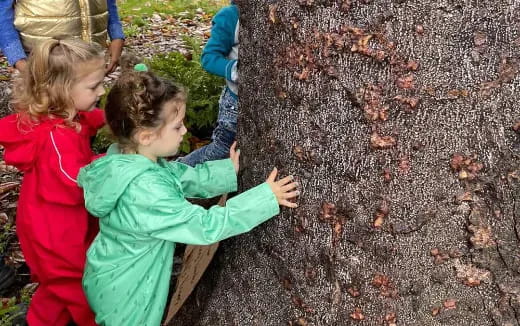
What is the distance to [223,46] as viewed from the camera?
4.09 metres

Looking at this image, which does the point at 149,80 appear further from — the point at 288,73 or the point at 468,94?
the point at 468,94

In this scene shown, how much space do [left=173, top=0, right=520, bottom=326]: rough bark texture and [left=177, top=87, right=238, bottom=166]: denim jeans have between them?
1.57m

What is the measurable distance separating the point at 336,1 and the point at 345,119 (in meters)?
0.40

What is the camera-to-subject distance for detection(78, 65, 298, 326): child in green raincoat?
7.99 ft

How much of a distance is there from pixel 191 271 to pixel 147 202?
0.75 meters

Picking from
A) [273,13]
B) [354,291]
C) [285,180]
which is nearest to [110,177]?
[285,180]

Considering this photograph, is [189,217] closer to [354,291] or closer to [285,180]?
[285,180]

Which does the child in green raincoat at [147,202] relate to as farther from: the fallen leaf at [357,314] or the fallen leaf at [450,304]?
the fallen leaf at [450,304]

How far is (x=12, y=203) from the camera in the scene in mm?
5078

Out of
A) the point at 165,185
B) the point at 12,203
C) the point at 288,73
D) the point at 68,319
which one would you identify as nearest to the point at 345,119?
the point at 288,73

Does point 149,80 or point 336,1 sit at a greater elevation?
point 336,1

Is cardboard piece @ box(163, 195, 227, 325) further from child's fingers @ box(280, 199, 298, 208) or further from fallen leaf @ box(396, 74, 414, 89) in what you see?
fallen leaf @ box(396, 74, 414, 89)

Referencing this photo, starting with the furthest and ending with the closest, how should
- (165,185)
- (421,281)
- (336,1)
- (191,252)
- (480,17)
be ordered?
(191,252) → (165,185) → (421,281) → (336,1) → (480,17)

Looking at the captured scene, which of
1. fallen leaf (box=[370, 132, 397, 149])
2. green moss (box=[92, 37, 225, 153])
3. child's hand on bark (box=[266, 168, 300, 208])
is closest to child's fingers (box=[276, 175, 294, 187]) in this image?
child's hand on bark (box=[266, 168, 300, 208])
